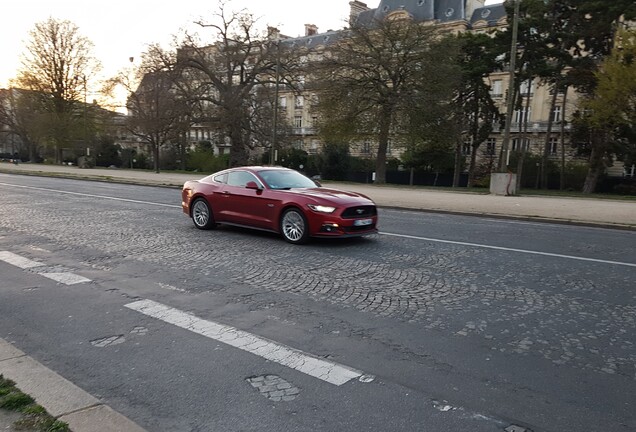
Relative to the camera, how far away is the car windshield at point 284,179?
10.4 meters

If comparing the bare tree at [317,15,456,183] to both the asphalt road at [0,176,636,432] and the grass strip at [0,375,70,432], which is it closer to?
the asphalt road at [0,176,636,432]

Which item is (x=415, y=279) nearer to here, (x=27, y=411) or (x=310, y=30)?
(x=27, y=411)

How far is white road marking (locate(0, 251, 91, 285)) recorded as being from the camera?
669cm

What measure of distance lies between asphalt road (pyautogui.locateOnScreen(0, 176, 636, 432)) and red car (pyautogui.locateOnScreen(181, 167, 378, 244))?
40 cm

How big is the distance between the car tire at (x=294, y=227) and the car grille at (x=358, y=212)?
30.1 inches

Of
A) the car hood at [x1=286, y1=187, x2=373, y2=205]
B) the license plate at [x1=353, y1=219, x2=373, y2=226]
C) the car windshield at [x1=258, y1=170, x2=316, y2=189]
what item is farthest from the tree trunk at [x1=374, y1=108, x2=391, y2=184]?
the license plate at [x1=353, y1=219, x2=373, y2=226]

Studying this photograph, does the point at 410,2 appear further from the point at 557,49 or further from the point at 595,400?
the point at 595,400

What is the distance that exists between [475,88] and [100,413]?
47.2 meters

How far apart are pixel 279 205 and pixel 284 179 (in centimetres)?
104

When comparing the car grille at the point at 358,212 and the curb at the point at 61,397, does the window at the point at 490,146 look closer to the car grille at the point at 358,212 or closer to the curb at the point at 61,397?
the car grille at the point at 358,212

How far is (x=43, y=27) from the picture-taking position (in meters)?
54.5

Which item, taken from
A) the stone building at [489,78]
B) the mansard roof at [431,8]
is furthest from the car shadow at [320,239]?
the mansard roof at [431,8]

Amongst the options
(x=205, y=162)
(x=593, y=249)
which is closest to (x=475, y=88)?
(x=205, y=162)

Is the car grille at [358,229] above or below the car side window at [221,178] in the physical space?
below
